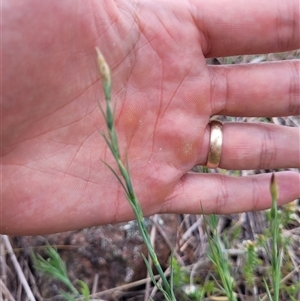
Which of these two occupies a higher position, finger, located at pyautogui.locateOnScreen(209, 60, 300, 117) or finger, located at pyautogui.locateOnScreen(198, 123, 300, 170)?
finger, located at pyautogui.locateOnScreen(209, 60, 300, 117)

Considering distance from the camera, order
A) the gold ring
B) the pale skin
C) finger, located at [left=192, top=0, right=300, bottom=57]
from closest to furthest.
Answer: the pale skin, finger, located at [left=192, top=0, right=300, bottom=57], the gold ring

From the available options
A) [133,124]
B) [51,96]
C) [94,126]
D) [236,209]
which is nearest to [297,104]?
[236,209]

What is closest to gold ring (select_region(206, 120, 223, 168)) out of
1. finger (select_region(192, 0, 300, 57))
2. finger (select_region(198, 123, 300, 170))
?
finger (select_region(198, 123, 300, 170))

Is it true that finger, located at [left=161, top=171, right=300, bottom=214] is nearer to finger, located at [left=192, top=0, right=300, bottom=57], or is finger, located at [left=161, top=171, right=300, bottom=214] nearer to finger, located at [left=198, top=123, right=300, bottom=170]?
finger, located at [left=198, top=123, right=300, bottom=170]

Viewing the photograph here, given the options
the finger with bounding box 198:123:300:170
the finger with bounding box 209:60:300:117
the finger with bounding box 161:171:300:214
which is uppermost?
the finger with bounding box 209:60:300:117

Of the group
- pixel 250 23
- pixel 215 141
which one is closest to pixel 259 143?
pixel 215 141

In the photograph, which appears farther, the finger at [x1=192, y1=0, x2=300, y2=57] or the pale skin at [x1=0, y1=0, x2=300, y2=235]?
the finger at [x1=192, y1=0, x2=300, y2=57]

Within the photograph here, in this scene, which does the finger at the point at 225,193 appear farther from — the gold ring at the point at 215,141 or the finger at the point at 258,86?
the finger at the point at 258,86
